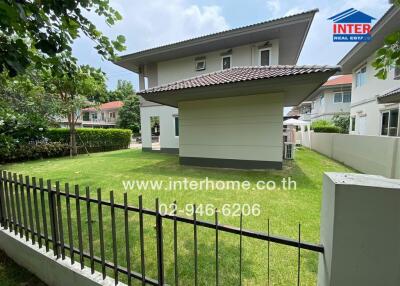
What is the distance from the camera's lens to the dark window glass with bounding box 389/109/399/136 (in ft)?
32.3

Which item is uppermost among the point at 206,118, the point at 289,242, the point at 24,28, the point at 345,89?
the point at 345,89

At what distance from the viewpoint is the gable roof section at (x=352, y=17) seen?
33.4 ft

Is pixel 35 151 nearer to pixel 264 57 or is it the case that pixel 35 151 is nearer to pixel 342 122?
pixel 264 57

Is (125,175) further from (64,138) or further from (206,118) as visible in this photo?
(64,138)

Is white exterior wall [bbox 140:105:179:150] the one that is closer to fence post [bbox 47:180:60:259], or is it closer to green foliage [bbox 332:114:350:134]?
fence post [bbox 47:180:60:259]

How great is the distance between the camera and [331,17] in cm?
1010

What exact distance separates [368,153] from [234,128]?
4767 mm

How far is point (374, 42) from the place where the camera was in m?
10.4

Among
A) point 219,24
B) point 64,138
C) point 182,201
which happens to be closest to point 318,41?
point 219,24

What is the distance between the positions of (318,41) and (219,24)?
569 centimetres

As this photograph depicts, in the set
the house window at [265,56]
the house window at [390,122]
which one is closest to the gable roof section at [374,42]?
the house window at [390,122]

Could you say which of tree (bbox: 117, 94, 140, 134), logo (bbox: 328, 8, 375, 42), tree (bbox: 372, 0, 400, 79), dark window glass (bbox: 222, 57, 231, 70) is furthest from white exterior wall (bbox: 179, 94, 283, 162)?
tree (bbox: 117, 94, 140, 134)

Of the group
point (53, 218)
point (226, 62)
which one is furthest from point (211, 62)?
point (53, 218)

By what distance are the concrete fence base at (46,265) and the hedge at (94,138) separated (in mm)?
12309
